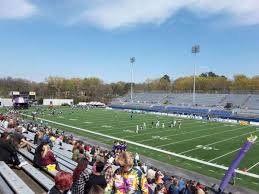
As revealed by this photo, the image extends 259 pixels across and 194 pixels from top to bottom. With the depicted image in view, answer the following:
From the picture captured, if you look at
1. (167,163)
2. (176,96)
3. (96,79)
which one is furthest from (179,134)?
(96,79)

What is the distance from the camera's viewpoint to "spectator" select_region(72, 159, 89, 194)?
18.5 ft

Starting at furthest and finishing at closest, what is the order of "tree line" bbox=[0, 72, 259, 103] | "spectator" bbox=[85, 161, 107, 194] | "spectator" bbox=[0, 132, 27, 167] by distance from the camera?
"tree line" bbox=[0, 72, 259, 103], "spectator" bbox=[0, 132, 27, 167], "spectator" bbox=[85, 161, 107, 194]

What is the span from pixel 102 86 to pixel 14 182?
132m

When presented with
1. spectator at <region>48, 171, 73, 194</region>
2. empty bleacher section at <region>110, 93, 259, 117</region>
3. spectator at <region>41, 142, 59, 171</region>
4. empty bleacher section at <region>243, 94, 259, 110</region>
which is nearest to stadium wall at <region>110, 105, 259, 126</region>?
empty bleacher section at <region>110, 93, 259, 117</region>

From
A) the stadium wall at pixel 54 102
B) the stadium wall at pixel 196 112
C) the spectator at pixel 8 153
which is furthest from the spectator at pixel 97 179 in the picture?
the stadium wall at pixel 54 102

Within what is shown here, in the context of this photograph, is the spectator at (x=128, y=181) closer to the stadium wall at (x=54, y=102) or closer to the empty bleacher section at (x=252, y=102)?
the empty bleacher section at (x=252, y=102)

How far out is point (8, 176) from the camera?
7191 mm

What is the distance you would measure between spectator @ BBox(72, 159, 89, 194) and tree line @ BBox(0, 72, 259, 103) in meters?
113

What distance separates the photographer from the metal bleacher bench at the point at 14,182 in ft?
20.1

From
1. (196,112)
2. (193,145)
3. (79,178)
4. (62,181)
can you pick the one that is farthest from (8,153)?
(196,112)

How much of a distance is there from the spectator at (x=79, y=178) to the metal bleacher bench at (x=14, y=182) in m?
0.86

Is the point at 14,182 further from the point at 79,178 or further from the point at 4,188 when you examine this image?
the point at 79,178

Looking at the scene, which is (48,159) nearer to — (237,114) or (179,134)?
(179,134)

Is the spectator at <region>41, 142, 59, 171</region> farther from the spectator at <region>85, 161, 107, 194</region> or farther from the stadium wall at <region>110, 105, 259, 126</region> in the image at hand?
the stadium wall at <region>110, 105, 259, 126</region>
